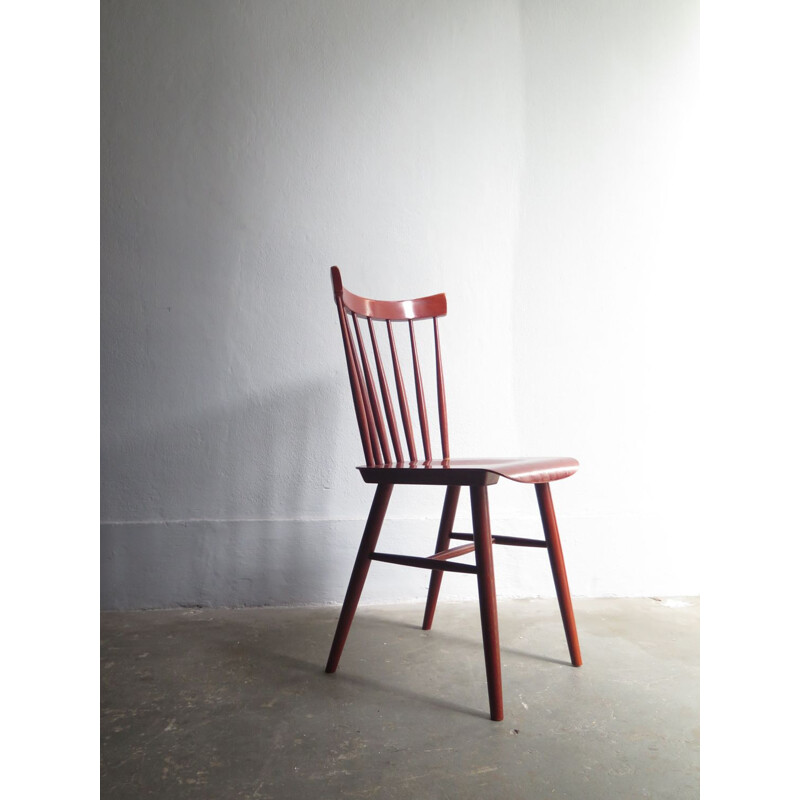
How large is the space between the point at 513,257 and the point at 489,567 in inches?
50.6

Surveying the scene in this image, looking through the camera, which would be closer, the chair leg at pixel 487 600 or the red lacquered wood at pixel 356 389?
the chair leg at pixel 487 600

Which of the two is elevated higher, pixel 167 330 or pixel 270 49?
pixel 270 49

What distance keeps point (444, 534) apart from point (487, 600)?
1.61ft

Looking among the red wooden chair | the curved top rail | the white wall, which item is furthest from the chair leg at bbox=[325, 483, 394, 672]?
the white wall

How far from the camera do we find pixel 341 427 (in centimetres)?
209

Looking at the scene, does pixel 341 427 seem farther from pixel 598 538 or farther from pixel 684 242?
pixel 684 242

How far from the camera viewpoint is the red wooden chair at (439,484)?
4.05 feet

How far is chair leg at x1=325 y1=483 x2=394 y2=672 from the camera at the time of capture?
1.43 m

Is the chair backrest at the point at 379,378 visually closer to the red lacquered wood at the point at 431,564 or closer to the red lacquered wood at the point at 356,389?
the red lacquered wood at the point at 356,389

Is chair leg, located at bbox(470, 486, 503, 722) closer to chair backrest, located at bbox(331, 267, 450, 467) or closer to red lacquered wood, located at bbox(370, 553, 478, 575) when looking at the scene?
red lacquered wood, located at bbox(370, 553, 478, 575)

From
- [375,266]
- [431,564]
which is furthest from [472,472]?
[375,266]

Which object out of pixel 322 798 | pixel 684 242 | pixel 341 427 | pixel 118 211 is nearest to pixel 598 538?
pixel 341 427

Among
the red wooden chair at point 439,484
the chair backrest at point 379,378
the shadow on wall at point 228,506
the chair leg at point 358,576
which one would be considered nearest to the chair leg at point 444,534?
the red wooden chair at point 439,484

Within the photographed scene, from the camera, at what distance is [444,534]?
1706 mm
